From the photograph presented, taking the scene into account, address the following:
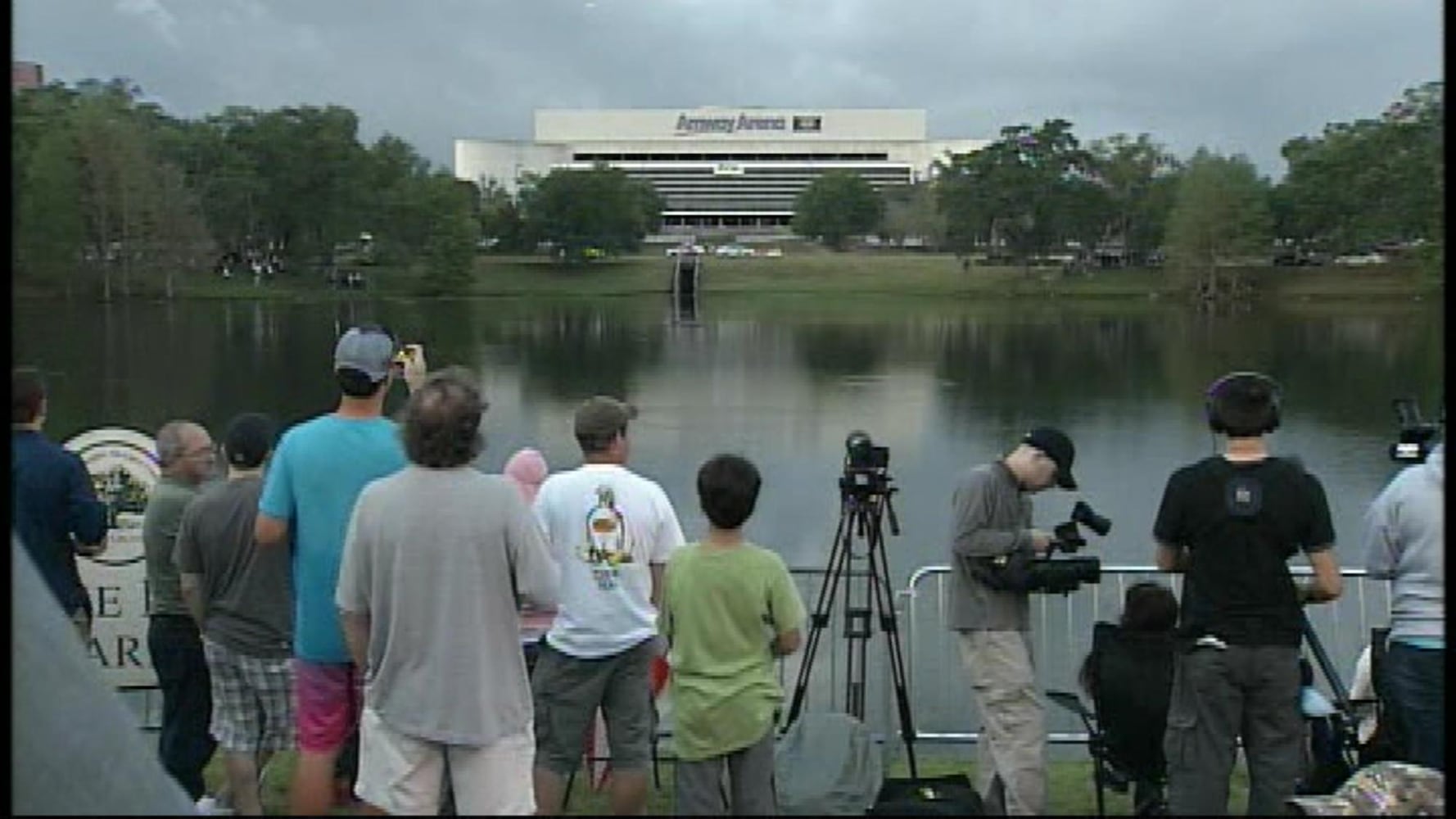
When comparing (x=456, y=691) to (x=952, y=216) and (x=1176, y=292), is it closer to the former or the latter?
(x=1176, y=292)

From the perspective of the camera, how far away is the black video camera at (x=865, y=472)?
17.6ft

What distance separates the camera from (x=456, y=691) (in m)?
3.42

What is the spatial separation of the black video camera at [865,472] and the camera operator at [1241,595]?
134 centimetres

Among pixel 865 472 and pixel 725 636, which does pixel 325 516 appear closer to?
pixel 725 636

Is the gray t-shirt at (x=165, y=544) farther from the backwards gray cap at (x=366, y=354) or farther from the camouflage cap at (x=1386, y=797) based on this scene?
the camouflage cap at (x=1386, y=797)

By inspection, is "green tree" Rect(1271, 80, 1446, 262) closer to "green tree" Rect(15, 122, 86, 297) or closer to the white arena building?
"green tree" Rect(15, 122, 86, 297)

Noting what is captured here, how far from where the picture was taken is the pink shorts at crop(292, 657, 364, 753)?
407 cm

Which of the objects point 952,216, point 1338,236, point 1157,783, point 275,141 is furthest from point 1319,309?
point 1157,783

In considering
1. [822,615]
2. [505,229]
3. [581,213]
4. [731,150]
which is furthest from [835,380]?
[731,150]

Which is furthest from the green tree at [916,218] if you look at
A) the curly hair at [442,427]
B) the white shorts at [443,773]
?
the white shorts at [443,773]

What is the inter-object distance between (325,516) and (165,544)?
102 cm

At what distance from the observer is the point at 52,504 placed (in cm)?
443

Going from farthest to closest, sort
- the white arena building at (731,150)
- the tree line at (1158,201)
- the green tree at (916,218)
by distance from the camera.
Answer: the white arena building at (731,150), the green tree at (916,218), the tree line at (1158,201)

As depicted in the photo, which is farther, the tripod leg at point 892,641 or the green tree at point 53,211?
the green tree at point 53,211
